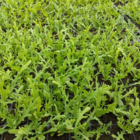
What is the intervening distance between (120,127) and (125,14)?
5.06 feet

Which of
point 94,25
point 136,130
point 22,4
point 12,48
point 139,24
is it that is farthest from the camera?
point 22,4

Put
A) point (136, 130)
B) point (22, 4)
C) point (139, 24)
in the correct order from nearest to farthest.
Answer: point (136, 130), point (139, 24), point (22, 4)

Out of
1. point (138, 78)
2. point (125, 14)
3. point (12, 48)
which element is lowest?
point (138, 78)

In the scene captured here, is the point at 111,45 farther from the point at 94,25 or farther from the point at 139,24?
the point at 139,24

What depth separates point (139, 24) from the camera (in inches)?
70.6

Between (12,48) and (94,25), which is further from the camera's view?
(94,25)

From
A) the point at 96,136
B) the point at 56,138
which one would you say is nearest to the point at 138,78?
the point at 96,136

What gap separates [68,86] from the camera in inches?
42.6

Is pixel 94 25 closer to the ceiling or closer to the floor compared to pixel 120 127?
closer to the ceiling

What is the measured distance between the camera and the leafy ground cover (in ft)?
2.64

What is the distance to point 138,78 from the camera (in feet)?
3.69

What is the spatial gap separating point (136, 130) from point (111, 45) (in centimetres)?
68

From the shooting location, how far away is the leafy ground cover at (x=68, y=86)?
0.81 meters

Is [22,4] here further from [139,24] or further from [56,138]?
[56,138]
